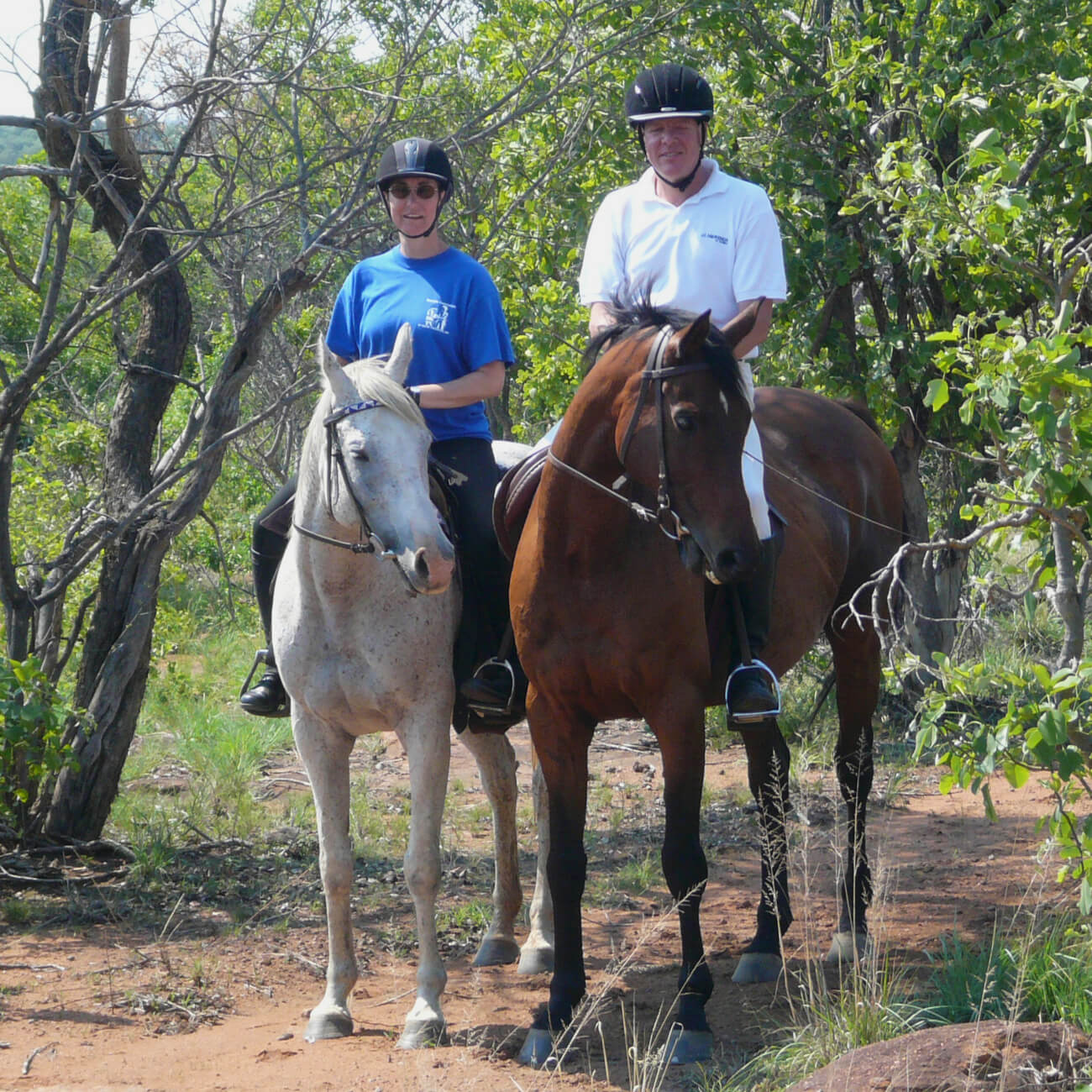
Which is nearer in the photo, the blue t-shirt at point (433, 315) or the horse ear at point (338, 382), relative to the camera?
the horse ear at point (338, 382)

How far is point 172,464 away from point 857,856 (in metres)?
3.92

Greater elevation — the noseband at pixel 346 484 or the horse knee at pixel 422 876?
the noseband at pixel 346 484

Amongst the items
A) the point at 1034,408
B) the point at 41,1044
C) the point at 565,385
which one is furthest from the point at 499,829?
the point at 565,385

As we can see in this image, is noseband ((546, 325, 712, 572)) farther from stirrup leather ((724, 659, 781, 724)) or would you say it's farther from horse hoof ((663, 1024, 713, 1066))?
horse hoof ((663, 1024, 713, 1066))

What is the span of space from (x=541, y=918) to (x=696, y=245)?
2917mm

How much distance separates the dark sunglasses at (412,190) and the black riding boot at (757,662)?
1939 millimetres

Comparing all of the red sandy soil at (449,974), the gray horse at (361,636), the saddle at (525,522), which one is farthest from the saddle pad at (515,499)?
the red sandy soil at (449,974)

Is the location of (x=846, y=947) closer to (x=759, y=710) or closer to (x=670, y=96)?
(x=759, y=710)

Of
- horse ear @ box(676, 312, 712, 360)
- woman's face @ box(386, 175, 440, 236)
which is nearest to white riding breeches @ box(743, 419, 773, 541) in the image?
horse ear @ box(676, 312, 712, 360)

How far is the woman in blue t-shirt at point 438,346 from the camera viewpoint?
5125 mm

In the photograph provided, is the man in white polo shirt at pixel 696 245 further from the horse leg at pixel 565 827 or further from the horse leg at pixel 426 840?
the horse leg at pixel 426 840

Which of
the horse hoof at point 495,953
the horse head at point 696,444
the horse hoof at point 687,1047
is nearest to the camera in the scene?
the horse head at point 696,444

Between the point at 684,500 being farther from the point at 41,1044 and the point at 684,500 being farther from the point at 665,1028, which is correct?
the point at 41,1044

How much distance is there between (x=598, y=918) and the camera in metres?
6.14
